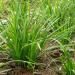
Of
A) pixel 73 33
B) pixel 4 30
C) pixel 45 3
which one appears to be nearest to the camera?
pixel 4 30

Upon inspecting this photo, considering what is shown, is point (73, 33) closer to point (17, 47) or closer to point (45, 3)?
point (45, 3)

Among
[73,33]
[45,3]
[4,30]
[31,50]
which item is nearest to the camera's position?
[31,50]

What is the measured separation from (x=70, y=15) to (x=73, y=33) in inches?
7.5

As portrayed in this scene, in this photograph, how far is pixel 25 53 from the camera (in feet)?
7.07

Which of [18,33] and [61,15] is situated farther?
[61,15]

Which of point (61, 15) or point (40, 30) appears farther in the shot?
point (61, 15)

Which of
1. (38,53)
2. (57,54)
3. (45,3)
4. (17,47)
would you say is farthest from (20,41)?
(45,3)

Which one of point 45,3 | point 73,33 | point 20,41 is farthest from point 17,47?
point 45,3

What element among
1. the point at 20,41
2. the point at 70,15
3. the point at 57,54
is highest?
the point at 70,15

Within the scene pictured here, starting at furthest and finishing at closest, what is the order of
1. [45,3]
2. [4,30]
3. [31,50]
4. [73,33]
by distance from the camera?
[45,3] → [73,33] → [4,30] → [31,50]

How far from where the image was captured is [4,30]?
2.27m

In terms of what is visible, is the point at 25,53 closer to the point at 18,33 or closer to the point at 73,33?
the point at 18,33

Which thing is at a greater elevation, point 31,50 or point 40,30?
point 40,30

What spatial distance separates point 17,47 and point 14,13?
0.29 meters
